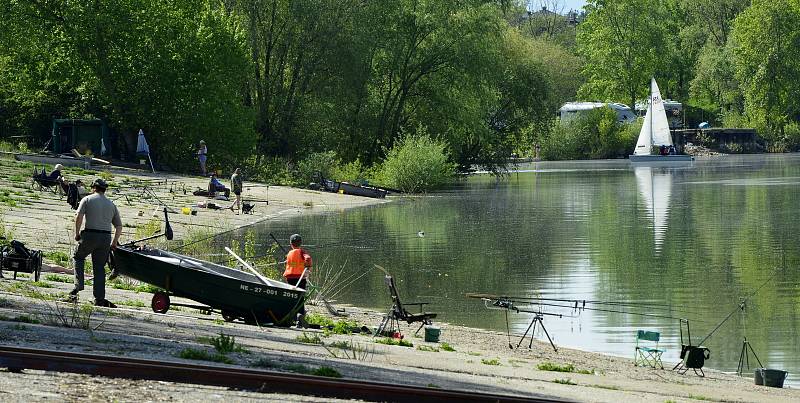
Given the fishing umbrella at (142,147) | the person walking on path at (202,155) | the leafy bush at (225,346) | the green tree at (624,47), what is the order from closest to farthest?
the leafy bush at (225,346) < the fishing umbrella at (142,147) < the person walking on path at (202,155) < the green tree at (624,47)

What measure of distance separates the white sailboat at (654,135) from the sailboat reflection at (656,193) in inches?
184

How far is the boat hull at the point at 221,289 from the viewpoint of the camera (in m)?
20.5

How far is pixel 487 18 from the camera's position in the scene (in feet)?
246

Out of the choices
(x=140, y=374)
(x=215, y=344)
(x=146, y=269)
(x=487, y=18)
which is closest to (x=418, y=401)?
(x=140, y=374)

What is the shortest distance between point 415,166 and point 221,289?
49.3 meters

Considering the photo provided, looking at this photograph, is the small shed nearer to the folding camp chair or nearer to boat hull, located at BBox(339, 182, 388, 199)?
boat hull, located at BBox(339, 182, 388, 199)

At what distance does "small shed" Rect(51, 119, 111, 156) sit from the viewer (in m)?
59.0

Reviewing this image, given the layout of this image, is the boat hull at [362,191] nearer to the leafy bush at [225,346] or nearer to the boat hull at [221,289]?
the boat hull at [221,289]

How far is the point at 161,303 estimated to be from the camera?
2083cm

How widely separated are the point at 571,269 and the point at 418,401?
72.1ft

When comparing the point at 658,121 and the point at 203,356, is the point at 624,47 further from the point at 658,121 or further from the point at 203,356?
the point at 203,356

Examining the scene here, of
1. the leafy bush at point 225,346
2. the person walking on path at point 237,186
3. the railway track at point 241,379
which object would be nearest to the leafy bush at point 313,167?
the person walking on path at point 237,186

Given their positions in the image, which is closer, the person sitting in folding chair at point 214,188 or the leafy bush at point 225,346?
the leafy bush at point 225,346

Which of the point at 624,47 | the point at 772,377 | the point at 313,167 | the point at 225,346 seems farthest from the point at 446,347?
the point at 624,47
